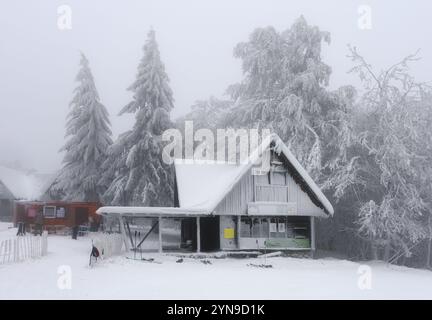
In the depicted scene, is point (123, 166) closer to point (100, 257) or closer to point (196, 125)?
point (196, 125)

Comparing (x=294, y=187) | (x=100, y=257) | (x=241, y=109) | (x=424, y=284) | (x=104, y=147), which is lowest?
(x=424, y=284)

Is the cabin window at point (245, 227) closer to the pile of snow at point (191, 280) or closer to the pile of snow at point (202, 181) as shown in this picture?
the pile of snow at point (202, 181)

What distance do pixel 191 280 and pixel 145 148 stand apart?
19185 mm

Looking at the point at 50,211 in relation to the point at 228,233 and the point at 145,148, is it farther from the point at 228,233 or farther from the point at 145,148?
the point at 228,233

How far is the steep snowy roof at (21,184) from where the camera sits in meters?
59.0

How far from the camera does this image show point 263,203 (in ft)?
87.9

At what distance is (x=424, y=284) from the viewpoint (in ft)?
67.5

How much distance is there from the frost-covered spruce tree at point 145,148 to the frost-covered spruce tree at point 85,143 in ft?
5.14

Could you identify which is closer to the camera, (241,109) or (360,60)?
(360,60)

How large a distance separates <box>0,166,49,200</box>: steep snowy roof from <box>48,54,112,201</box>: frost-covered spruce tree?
73.4 ft

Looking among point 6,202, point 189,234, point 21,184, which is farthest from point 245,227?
point 21,184

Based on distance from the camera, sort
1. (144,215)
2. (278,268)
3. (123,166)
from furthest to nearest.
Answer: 1. (123,166)
2. (144,215)
3. (278,268)
